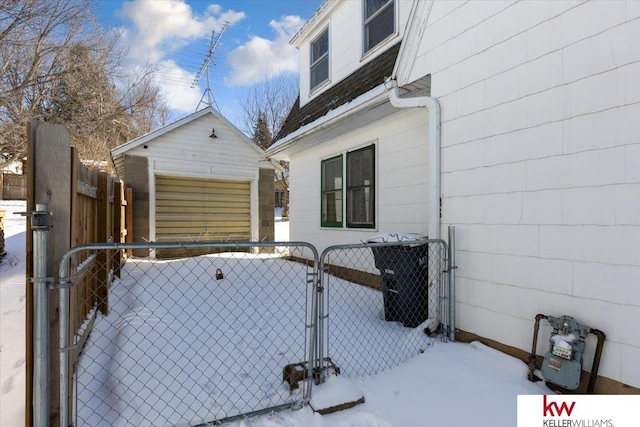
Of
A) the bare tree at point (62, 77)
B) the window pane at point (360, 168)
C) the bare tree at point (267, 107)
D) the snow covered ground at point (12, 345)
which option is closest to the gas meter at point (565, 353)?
the snow covered ground at point (12, 345)

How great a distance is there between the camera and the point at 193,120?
32.5ft

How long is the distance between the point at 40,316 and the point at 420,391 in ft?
7.86

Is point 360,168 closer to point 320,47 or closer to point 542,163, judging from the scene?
point 320,47

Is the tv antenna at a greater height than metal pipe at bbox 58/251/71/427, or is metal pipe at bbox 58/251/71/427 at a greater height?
the tv antenna

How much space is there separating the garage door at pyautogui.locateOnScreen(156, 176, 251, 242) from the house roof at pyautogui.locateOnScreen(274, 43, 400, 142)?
3.45 m

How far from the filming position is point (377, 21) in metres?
5.95

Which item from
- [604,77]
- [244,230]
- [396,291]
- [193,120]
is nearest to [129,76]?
[193,120]

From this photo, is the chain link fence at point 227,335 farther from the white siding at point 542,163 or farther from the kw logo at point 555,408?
the kw logo at point 555,408

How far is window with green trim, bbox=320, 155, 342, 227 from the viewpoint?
662cm

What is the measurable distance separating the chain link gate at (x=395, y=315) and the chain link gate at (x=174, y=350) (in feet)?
1.35

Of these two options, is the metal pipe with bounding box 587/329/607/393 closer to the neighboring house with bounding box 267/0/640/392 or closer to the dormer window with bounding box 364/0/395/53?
the neighboring house with bounding box 267/0/640/392

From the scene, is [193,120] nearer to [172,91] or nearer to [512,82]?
[512,82]

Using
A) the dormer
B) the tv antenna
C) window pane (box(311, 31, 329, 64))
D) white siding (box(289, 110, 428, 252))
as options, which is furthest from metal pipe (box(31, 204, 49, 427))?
the tv antenna

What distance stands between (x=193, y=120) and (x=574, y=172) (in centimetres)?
953
